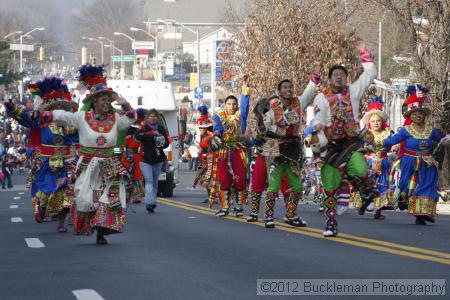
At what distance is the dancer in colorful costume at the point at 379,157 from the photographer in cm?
2072

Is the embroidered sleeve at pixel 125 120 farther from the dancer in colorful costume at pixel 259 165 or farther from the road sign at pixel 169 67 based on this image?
the road sign at pixel 169 67

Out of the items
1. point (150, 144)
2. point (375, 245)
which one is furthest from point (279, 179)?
point (150, 144)

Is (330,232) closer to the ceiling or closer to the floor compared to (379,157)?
closer to the floor

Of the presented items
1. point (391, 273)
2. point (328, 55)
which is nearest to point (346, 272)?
point (391, 273)

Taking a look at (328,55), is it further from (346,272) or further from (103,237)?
(346,272)

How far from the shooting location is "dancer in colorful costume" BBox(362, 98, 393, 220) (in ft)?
68.0

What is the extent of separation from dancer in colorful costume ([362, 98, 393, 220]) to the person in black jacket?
145 inches

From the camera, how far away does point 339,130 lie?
15.5m

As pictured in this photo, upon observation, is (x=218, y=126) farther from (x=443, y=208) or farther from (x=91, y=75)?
(x=443, y=208)

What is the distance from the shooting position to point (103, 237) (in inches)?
585

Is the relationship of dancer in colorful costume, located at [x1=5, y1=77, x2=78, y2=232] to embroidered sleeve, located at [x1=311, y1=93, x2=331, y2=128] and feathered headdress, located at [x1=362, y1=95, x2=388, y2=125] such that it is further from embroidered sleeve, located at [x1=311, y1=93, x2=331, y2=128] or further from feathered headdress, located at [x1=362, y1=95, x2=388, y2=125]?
feathered headdress, located at [x1=362, y1=95, x2=388, y2=125]

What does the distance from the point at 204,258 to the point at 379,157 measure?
9.49 meters

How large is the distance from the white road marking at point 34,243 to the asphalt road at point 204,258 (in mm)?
12

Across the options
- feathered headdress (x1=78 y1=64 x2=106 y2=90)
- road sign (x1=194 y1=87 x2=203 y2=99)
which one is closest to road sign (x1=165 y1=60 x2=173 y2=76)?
road sign (x1=194 y1=87 x2=203 y2=99)
